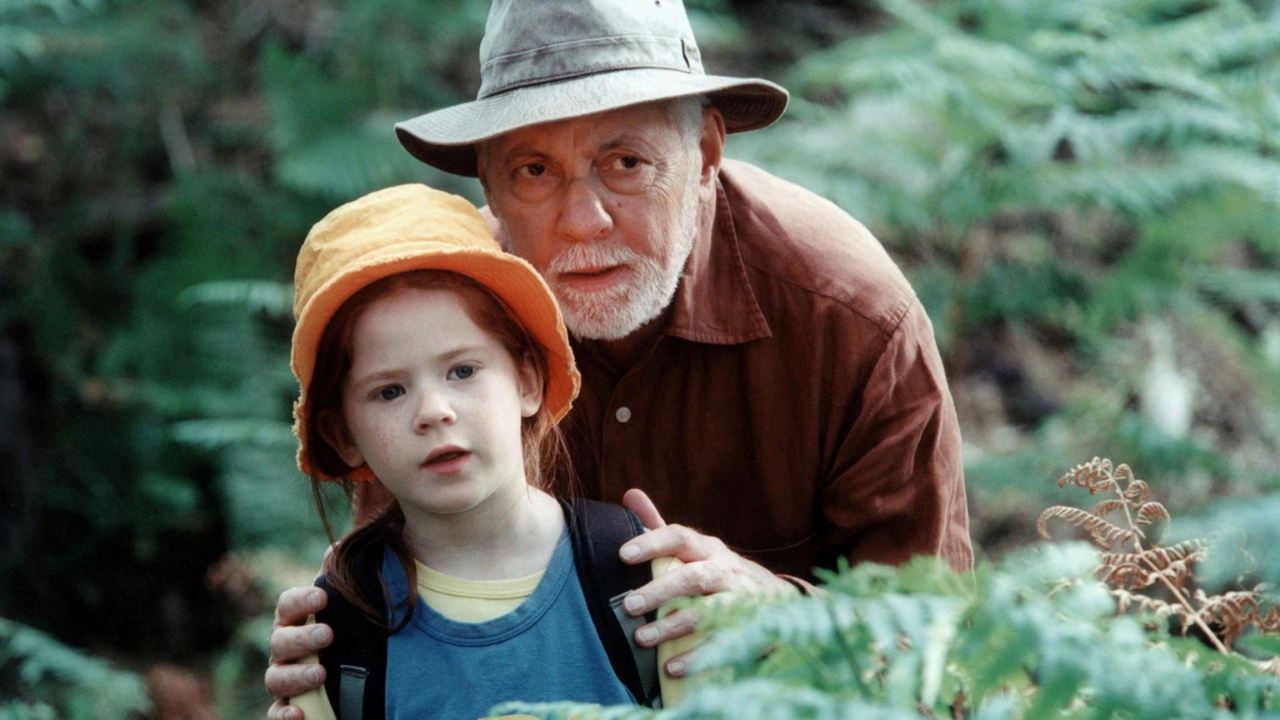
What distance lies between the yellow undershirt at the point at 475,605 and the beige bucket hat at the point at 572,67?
34.0 inches

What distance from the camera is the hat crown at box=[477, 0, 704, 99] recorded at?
243cm

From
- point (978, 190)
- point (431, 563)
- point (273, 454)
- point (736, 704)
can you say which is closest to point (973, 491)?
point (978, 190)

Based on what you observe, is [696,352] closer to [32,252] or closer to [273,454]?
[273,454]

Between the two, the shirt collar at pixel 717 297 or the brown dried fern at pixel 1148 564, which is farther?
the shirt collar at pixel 717 297

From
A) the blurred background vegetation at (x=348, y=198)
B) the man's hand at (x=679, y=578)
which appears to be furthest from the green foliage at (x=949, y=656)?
the blurred background vegetation at (x=348, y=198)

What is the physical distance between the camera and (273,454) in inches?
192

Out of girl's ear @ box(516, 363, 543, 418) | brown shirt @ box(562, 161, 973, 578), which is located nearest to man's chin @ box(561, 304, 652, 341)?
brown shirt @ box(562, 161, 973, 578)

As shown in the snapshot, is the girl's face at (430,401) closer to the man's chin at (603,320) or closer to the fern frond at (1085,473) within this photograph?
the man's chin at (603,320)

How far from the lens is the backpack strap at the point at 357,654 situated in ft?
6.15

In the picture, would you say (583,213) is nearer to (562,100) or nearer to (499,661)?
(562,100)

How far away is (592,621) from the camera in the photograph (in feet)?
6.23

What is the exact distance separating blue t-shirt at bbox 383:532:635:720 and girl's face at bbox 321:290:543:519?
0.60 feet

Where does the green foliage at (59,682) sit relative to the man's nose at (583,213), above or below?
below

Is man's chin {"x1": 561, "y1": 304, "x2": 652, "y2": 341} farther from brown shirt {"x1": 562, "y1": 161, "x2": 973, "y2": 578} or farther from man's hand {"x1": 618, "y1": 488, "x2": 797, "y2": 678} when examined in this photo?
man's hand {"x1": 618, "y1": 488, "x2": 797, "y2": 678}
